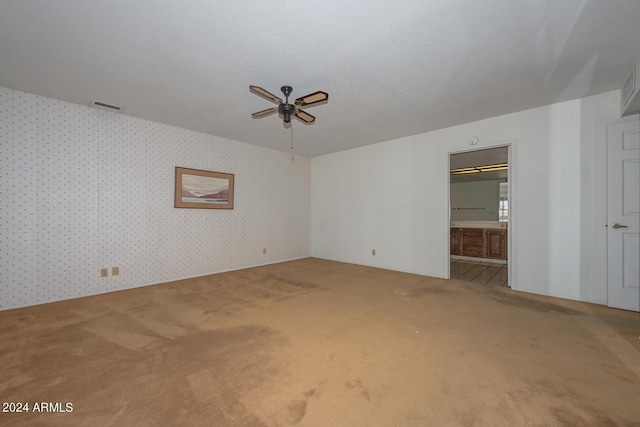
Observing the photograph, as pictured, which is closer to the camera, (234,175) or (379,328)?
(379,328)

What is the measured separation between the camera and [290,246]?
20.1 feet

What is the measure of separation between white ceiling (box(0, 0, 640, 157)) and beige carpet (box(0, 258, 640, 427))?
260cm

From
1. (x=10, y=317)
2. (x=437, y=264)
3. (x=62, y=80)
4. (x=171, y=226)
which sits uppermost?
(x=62, y=80)

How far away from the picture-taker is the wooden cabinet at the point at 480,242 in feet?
A: 18.8

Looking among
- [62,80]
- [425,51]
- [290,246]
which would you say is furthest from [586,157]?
[62,80]

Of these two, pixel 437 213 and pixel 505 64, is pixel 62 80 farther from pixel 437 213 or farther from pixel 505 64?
pixel 437 213

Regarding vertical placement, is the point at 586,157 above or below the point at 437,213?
above

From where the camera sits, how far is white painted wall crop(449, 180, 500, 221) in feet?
24.9

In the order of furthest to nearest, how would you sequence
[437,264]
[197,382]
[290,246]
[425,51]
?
[290,246] → [437,264] → [425,51] → [197,382]

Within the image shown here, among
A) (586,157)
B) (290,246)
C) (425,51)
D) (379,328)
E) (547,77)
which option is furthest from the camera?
(290,246)

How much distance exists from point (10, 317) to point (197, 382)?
109 inches

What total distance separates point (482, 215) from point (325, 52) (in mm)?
7550

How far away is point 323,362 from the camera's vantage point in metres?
1.90

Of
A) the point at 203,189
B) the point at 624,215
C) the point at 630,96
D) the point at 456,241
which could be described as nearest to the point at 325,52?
the point at 630,96
